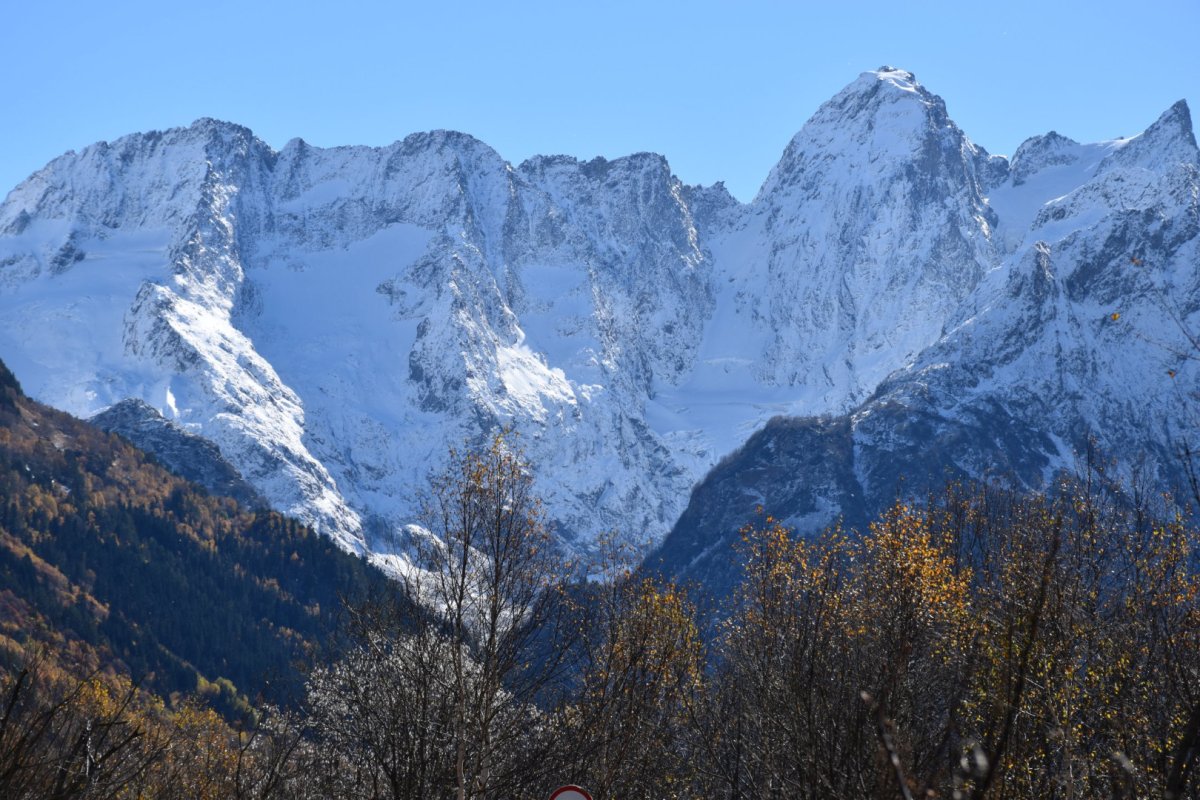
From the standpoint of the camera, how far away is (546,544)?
21.9m

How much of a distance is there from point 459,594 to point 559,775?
4.85m

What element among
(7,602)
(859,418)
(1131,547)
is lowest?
A: (7,602)

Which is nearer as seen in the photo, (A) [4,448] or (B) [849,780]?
(B) [849,780]

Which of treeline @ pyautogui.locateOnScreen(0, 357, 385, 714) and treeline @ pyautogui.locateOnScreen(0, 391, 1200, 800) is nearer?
treeline @ pyautogui.locateOnScreen(0, 391, 1200, 800)

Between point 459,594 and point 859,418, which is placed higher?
point 859,418

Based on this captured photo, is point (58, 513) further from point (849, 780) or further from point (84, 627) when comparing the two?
point (849, 780)

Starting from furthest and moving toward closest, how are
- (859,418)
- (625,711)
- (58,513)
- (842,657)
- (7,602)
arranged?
(859,418)
(58,513)
(7,602)
(625,711)
(842,657)

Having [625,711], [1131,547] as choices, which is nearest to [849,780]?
[625,711]

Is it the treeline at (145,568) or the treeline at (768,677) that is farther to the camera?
the treeline at (145,568)

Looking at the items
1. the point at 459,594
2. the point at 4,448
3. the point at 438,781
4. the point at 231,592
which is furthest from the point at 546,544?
the point at 4,448

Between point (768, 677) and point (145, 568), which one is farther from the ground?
point (145, 568)

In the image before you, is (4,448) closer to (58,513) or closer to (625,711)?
(58,513)

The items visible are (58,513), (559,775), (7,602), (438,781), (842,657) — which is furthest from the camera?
(58,513)

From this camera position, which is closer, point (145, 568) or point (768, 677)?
point (768, 677)
